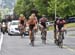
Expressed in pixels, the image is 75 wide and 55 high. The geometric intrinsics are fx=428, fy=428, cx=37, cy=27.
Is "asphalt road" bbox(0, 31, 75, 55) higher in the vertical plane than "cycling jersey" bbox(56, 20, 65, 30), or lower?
lower

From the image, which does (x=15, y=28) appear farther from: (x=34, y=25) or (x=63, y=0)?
(x=63, y=0)

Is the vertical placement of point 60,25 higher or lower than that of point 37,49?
higher

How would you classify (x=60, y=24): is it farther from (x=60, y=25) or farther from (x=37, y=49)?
(x=37, y=49)

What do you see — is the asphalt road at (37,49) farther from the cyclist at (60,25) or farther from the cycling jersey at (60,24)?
the cycling jersey at (60,24)

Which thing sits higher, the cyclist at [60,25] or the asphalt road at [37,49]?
the cyclist at [60,25]

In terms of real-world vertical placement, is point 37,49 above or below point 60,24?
below

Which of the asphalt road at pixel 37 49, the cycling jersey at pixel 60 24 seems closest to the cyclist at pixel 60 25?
the cycling jersey at pixel 60 24

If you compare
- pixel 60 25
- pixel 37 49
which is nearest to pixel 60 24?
pixel 60 25

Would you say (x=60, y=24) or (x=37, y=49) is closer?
(x=37, y=49)

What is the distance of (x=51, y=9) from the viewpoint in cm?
7631

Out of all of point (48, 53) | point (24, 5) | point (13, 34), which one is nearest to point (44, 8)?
point (24, 5)

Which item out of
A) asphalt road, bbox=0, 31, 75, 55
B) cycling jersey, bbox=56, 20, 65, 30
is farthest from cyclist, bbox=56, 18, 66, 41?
asphalt road, bbox=0, 31, 75, 55

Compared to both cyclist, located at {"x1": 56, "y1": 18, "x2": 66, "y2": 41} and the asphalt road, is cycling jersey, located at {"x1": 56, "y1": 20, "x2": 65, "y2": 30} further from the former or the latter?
the asphalt road

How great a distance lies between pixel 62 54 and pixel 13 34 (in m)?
22.2
